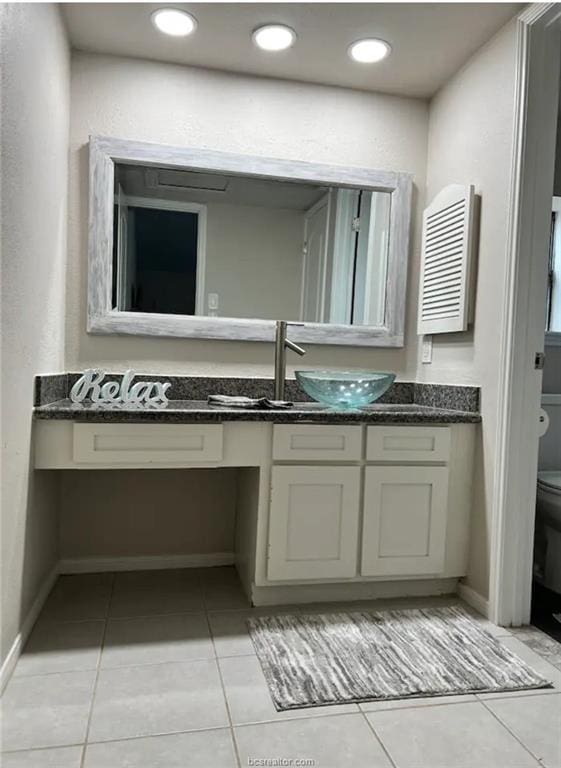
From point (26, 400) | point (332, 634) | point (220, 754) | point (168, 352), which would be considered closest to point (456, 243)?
point (168, 352)

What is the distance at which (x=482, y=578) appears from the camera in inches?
82.1

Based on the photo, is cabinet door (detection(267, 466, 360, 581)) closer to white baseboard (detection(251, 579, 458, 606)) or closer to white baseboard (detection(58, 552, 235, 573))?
white baseboard (detection(251, 579, 458, 606))

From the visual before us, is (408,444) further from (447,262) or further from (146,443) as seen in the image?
(146,443)

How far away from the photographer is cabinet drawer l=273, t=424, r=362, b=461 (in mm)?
1992

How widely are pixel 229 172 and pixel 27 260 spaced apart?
1072mm

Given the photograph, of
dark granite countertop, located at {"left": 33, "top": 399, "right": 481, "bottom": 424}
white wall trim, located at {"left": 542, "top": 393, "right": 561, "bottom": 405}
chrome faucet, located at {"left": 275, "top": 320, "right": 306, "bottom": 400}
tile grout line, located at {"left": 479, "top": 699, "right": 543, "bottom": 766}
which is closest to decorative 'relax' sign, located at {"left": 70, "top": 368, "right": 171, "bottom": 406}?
dark granite countertop, located at {"left": 33, "top": 399, "right": 481, "bottom": 424}

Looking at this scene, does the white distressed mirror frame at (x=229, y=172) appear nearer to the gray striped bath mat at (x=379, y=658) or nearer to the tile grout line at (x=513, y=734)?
the gray striped bath mat at (x=379, y=658)

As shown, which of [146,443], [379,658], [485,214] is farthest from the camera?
[485,214]

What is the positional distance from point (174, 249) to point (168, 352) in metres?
0.45

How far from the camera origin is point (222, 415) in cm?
192

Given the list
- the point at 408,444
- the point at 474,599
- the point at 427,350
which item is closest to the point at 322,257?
the point at 427,350

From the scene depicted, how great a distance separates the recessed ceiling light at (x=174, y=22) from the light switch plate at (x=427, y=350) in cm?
161

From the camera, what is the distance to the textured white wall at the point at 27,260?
4.82 ft

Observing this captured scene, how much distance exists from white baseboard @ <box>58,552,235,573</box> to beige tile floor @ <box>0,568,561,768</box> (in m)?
0.45
